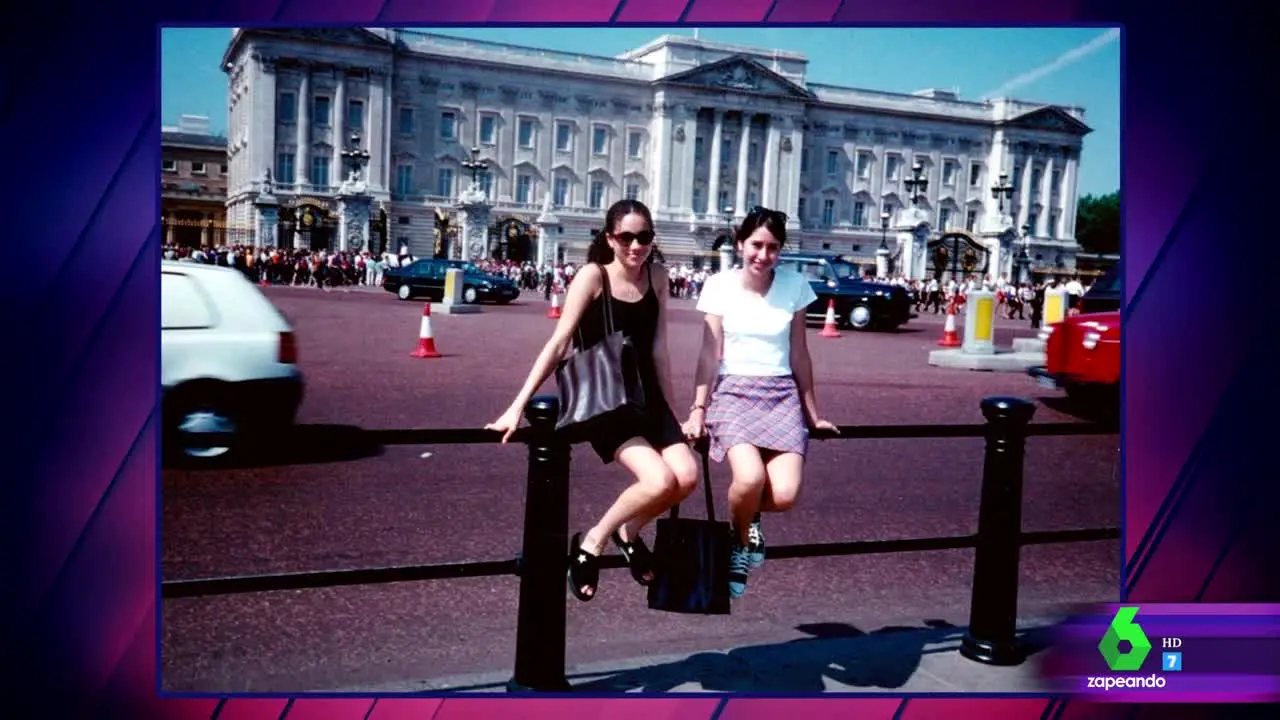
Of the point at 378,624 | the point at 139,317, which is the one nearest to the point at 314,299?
the point at 139,317

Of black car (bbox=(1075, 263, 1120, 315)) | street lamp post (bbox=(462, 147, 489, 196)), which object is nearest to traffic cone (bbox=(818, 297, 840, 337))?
black car (bbox=(1075, 263, 1120, 315))

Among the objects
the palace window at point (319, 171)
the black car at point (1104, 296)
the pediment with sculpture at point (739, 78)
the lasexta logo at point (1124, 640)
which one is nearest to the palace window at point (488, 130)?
the palace window at point (319, 171)

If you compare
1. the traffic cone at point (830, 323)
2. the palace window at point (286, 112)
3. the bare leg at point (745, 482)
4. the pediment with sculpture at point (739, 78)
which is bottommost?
the bare leg at point (745, 482)

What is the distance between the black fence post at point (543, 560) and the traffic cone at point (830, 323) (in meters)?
1.31

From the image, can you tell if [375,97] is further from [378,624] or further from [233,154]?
[378,624]

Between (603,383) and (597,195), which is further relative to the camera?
(597,195)

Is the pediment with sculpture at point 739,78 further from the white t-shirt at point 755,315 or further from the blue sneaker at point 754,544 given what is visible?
the blue sneaker at point 754,544

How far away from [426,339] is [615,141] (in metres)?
2.46

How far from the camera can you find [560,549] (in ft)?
9.48

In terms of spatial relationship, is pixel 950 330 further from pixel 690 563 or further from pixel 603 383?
pixel 603 383

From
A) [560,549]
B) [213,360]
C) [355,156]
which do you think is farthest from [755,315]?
[355,156]

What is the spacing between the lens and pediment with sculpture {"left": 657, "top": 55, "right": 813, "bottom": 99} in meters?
3.43

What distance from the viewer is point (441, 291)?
515cm

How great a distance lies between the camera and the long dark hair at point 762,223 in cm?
298
